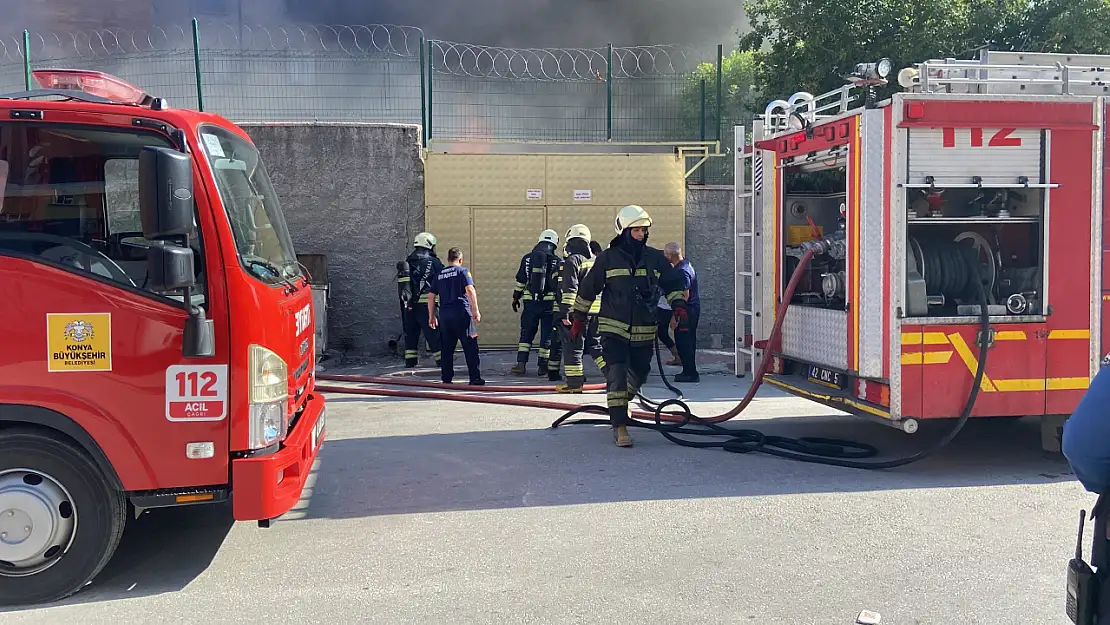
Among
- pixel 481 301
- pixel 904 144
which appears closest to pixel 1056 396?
pixel 904 144

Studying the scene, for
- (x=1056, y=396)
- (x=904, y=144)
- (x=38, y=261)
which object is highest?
(x=904, y=144)

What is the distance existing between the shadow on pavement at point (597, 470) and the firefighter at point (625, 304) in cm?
44

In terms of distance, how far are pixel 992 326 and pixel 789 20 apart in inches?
353

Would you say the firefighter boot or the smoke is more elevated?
the smoke

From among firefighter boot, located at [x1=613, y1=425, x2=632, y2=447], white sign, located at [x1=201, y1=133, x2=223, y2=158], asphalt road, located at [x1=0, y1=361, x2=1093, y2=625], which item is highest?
white sign, located at [x1=201, y1=133, x2=223, y2=158]

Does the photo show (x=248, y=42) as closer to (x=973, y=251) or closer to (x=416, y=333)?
(x=416, y=333)

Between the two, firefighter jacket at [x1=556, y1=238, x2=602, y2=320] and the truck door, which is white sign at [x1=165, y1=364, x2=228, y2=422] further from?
firefighter jacket at [x1=556, y1=238, x2=602, y2=320]

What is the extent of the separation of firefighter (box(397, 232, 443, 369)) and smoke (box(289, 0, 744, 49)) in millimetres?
20661

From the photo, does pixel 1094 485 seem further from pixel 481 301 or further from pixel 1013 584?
pixel 481 301

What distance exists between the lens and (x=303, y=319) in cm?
489

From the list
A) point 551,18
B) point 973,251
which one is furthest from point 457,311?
point 551,18

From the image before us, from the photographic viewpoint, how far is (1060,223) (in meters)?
6.09

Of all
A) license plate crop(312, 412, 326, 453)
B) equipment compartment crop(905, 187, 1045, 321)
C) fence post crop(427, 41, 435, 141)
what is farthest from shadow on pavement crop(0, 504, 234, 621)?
fence post crop(427, 41, 435, 141)

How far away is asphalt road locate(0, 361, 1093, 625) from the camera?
3.96 metres
